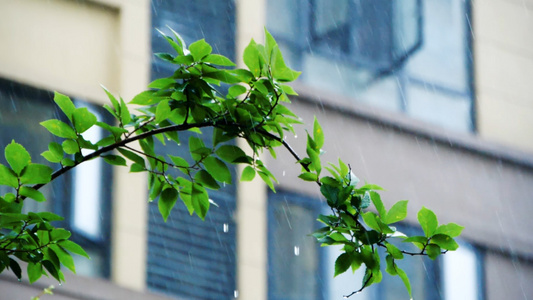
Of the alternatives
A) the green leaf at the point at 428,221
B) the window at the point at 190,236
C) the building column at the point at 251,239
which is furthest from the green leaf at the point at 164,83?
the building column at the point at 251,239

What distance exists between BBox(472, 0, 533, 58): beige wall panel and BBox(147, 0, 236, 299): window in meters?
4.13

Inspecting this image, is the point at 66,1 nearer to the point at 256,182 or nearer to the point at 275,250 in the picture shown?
the point at 256,182

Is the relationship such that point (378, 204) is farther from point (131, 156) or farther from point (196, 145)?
point (131, 156)

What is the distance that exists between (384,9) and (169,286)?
4.83 meters

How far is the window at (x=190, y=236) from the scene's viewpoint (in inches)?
366

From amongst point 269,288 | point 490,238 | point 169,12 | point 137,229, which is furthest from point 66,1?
point 490,238

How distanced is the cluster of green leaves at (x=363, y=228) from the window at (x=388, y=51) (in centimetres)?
856

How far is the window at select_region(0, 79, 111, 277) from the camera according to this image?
870 centimetres

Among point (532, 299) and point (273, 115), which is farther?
point (532, 299)

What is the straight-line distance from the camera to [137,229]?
913 centimetres

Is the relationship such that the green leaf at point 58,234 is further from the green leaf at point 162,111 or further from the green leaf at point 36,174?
the green leaf at point 162,111

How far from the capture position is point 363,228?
2.51 m

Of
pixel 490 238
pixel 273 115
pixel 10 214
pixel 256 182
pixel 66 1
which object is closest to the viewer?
pixel 10 214

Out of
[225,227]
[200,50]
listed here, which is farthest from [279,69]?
[225,227]
